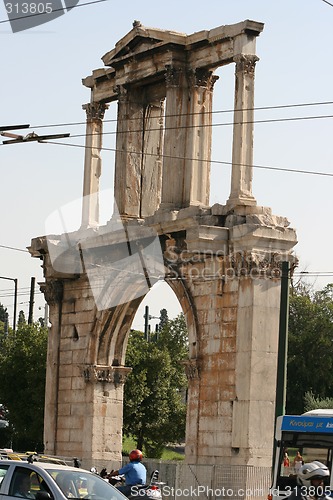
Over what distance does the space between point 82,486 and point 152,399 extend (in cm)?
3573

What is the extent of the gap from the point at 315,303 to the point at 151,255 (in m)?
44.2

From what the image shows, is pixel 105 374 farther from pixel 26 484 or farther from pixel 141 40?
pixel 26 484

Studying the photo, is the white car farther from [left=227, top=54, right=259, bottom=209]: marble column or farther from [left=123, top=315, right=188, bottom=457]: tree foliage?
[left=123, top=315, right=188, bottom=457]: tree foliage

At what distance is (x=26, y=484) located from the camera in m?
15.8

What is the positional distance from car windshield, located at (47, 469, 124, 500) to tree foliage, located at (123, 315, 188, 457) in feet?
110

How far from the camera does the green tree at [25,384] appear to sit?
47.0 meters

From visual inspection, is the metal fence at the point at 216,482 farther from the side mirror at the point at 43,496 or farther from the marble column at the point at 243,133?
the side mirror at the point at 43,496

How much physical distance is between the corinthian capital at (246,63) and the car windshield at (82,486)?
14.5m

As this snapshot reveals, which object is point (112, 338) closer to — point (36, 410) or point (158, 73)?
point (158, 73)

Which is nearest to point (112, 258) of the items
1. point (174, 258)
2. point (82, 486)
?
point (174, 258)

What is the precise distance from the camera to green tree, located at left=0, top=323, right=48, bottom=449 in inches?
1849

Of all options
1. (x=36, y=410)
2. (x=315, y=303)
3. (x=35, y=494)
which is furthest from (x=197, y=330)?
(x=315, y=303)

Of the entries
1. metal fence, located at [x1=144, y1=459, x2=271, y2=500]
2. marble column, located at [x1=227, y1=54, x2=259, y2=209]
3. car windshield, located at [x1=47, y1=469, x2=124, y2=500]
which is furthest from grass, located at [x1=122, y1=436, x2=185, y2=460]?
car windshield, located at [x1=47, y1=469, x2=124, y2=500]

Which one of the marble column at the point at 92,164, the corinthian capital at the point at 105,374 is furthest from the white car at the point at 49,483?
the marble column at the point at 92,164
